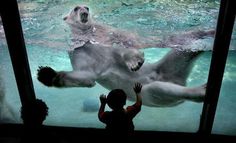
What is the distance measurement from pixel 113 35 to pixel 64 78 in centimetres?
56

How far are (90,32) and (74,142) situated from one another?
102 centimetres

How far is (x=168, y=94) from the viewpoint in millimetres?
2916

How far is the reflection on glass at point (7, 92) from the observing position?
9.58ft

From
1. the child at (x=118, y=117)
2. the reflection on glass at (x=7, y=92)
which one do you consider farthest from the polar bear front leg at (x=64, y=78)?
the child at (x=118, y=117)

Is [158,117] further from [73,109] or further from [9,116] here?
[9,116]

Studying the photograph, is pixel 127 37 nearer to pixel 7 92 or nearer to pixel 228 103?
pixel 228 103

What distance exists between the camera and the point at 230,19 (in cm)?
235

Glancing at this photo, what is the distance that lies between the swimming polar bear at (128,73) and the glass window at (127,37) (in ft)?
0.16

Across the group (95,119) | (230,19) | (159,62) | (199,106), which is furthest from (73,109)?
(230,19)

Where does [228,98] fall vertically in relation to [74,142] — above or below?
above

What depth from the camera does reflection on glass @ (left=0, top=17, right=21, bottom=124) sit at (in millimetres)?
2919

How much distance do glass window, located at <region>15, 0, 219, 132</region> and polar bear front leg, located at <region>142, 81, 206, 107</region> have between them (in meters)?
0.05

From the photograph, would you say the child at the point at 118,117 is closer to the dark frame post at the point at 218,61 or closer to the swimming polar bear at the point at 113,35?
the swimming polar bear at the point at 113,35

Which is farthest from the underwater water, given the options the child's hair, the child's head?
the child's hair
